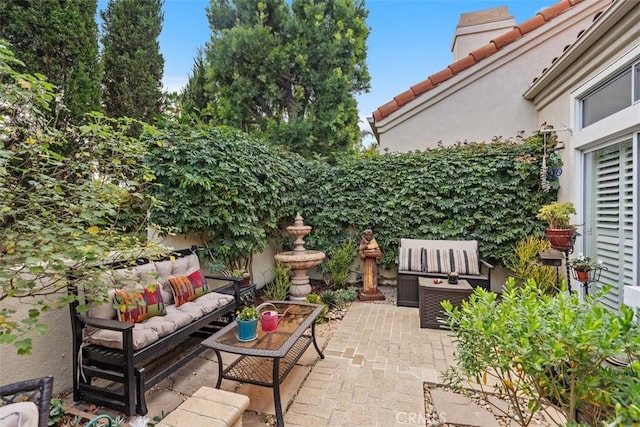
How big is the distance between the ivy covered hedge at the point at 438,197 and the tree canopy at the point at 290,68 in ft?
10.5

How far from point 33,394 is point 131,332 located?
79 cm

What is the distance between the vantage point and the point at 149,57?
30.2ft

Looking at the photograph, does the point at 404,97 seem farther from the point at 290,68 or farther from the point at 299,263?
the point at 299,263

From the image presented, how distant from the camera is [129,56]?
8.92 m

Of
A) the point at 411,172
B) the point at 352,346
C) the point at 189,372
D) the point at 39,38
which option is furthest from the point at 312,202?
the point at 39,38

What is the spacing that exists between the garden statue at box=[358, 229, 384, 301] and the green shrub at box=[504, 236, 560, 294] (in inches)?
99.0

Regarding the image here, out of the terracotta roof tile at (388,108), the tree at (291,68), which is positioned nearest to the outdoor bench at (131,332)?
the terracotta roof tile at (388,108)

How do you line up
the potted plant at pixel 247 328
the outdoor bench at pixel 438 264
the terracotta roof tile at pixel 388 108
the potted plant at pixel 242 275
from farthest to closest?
the terracotta roof tile at pixel 388 108 < the outdoor bench at pixel 438 264 < the potted plant at pixel 242 275 < the potted plant at pixel 247 328

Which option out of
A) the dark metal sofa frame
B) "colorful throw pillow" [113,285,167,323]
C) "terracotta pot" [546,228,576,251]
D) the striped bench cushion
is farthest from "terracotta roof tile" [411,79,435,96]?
the dark metal sofa frame

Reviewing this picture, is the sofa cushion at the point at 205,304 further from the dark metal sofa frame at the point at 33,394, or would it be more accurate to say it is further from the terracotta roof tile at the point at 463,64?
the terracotta roof tile at the point at 463,64

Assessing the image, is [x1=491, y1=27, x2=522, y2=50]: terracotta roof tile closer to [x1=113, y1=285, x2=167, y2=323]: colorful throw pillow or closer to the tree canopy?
the tree canopy

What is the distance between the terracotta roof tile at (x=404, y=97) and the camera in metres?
7.50

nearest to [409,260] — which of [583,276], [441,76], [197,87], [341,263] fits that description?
[341,263]

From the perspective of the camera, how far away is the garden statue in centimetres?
585
